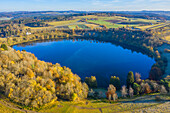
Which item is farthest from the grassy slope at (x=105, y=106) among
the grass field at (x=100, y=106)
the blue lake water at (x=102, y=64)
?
the blue lake water at (x=102, y=64)

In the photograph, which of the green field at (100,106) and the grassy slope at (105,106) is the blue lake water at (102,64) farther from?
the grassy slope at (105,106)

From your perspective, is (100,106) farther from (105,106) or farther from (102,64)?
(102,64)

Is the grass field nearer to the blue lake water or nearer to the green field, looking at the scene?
the green field

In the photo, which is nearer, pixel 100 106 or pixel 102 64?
pixel 100 106

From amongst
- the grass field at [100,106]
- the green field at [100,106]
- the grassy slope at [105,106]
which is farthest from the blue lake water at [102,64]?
the grassy slope at [105,106]

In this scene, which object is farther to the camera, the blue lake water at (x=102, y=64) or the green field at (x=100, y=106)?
the blue lake water at (x=102, y=64)

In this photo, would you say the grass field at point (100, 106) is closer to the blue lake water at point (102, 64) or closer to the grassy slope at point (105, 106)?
the grassy slope at point (105, 106)

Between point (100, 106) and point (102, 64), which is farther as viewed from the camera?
point (102, 64)

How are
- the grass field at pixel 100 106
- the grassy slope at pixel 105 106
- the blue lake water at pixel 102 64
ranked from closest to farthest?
the grass field at pixel 100 106 → the grassy slope at pixel 105 106 → the blue lake water at pixel 102 64

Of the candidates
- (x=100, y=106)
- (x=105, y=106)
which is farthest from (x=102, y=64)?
(x=100, y=106)

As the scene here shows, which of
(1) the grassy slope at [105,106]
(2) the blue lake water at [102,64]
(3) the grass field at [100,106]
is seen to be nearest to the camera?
(3) the grass field at [100,106]

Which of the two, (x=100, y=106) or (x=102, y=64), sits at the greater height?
(x=102, y=64)
